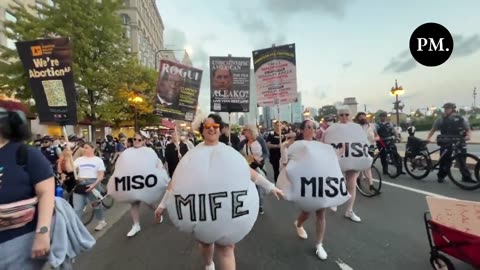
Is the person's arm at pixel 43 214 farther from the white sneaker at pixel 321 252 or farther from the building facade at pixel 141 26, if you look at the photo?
the building facade at pixel 141 26

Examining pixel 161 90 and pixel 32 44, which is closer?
pixel 32 44

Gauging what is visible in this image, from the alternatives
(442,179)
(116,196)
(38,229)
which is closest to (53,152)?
(116,196)

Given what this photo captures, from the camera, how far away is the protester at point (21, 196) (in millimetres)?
2305

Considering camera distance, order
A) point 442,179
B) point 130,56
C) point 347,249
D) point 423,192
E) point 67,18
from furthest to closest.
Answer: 1. point 130,56
2. point 67,18
3. point 442,179
4. point 423,192
5. point 347,249

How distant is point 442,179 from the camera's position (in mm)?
9695

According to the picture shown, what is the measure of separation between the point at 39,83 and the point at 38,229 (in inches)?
182

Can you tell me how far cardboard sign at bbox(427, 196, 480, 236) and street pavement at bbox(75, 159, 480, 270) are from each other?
0.61m

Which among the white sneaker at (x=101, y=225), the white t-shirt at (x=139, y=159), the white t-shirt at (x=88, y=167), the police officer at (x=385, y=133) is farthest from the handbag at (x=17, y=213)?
the police officer at (x=385, y=133)

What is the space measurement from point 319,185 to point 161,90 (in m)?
5.52

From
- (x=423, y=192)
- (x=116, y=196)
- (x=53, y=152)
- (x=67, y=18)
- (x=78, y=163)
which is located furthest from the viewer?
(x=67, y=18)

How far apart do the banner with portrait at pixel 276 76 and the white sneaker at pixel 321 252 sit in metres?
5.60

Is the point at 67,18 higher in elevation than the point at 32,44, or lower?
higher

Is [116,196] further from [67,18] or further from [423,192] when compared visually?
[67,18]

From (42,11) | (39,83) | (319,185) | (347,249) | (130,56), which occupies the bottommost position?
(347,249)
